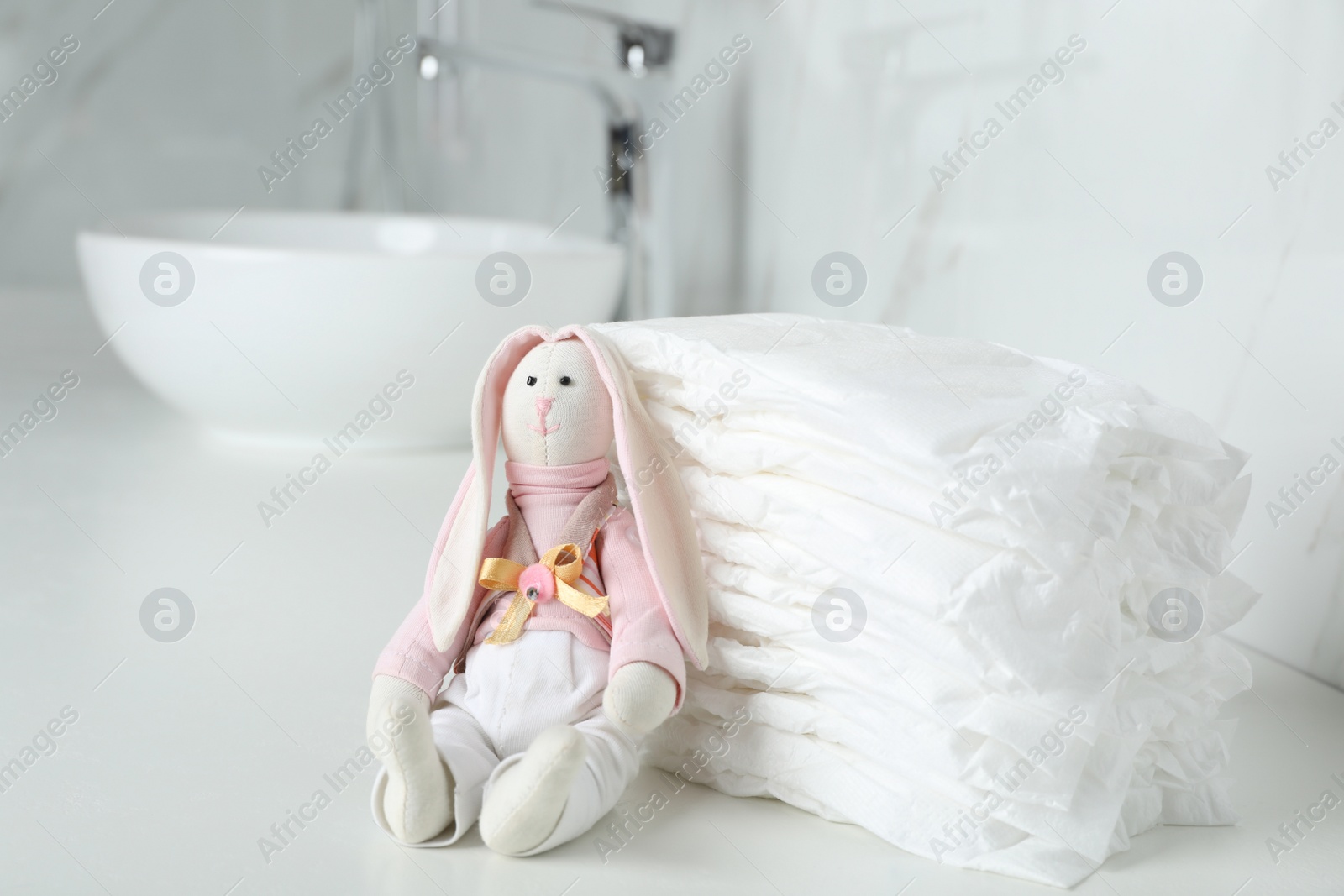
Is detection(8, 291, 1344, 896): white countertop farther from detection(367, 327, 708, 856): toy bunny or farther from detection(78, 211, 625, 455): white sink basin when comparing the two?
detection(78, 211, 625, 455): white sink basin

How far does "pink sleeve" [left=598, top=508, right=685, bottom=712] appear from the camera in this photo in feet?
2.30

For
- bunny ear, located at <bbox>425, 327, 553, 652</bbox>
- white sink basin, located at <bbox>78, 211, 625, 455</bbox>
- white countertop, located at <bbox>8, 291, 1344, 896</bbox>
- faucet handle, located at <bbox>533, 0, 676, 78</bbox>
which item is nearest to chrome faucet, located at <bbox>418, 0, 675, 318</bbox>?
faucet handle, located at <bbox>533, 0, 676, 78</bbox>

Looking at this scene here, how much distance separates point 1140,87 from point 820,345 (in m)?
0.54

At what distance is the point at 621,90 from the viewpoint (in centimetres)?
175

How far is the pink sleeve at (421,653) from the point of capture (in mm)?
720

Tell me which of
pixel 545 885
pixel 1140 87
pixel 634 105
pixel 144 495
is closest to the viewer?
pixel 545 885

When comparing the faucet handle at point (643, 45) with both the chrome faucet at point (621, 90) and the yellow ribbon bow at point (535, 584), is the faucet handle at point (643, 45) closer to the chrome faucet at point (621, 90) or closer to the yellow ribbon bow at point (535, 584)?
the chrome faucet at point (621, 90)

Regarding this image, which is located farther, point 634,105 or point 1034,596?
point 634,105

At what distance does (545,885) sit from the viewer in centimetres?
62

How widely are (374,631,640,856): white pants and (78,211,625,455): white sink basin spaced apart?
33.8 inches

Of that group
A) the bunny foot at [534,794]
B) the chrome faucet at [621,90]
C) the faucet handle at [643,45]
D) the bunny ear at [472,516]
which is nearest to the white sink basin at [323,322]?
the chrome faucet at [621,90]

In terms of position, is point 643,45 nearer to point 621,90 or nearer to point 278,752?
point 621,90

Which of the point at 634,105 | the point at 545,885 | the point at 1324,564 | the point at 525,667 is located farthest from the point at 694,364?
the point at 634,105

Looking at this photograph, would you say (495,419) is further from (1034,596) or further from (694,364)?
(1034,596)
